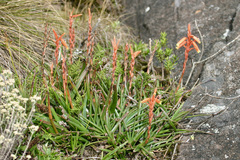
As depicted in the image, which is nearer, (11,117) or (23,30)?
(11,117)

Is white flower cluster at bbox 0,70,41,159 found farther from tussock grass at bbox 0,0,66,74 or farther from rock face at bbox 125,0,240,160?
rock face at bbox 125,0,240,160

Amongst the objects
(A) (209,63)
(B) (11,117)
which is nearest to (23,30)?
(B) (11,117)

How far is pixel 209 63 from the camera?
2816mm

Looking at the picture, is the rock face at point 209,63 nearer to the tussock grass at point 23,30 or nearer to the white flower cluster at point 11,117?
the white flower cluster at point 11,117

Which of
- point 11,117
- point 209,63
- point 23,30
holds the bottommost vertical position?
point 209,63

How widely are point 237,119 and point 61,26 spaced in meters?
2.48

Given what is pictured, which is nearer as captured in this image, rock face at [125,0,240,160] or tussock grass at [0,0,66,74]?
rock face at [125,0,240,160]

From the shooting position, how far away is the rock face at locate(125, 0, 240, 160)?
2.15 meters

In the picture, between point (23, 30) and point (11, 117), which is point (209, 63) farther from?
point (23, 30)

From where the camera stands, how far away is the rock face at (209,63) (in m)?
2.15

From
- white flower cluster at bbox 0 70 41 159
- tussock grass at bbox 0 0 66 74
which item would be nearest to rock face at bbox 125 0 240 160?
white flower cluster at bbox 0 70 41 159

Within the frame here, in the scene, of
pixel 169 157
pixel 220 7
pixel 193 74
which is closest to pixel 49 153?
pixel 169 157

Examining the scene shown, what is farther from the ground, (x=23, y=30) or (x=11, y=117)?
(x=23, y=30)

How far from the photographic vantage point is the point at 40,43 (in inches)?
120
